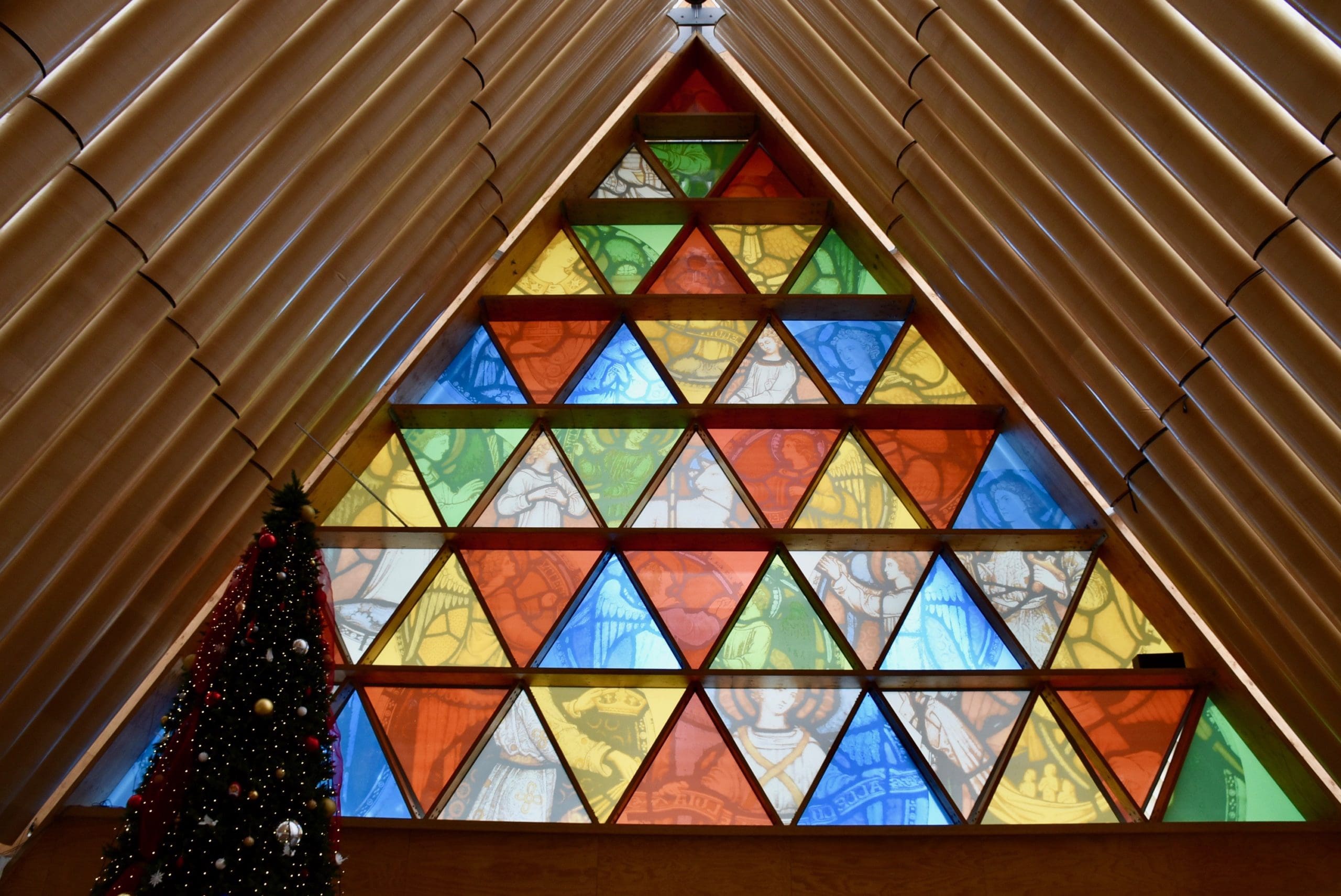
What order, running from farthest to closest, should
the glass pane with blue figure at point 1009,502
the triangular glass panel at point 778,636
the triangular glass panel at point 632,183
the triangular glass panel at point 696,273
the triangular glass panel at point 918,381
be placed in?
the triangular glass panel at point 632,183 < the triangular glass panel at point 696,273 < the triangular glass panel at point 918,381 < the glass pane with blue figure at point 1009,502 < the triangular glass panel at point 778,636

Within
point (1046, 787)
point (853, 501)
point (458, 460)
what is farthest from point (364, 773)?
point (1046, 787)

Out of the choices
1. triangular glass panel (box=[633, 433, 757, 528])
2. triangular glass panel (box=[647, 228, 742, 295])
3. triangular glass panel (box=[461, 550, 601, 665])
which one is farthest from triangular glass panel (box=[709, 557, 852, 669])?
triangular glass panel (box=[647, 228, 742, 295])

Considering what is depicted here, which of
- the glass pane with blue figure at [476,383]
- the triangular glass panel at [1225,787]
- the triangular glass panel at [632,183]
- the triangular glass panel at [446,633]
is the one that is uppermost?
the triangular glass panel at [632,183]

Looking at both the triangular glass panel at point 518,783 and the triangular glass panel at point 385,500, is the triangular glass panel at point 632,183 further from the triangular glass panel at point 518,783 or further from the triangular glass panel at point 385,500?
the triangular glass panel at point 518,783

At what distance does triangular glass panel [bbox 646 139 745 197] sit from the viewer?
1166 cm

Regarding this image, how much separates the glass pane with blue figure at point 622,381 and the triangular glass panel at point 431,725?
111 inches

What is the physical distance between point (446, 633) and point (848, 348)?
4.47 m

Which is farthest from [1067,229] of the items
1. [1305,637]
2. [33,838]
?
[33,838]

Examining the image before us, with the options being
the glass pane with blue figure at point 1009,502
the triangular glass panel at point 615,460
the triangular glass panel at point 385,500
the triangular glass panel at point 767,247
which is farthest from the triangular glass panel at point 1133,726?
the triangular glass panel at point 385,500

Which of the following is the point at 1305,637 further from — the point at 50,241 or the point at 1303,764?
the point at 50,241

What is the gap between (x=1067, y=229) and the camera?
21.0 ft

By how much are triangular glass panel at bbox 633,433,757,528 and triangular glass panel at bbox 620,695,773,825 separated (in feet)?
5.64

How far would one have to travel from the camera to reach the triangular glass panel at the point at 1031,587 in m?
8.91

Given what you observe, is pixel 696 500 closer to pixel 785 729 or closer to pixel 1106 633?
pixel 785 729
